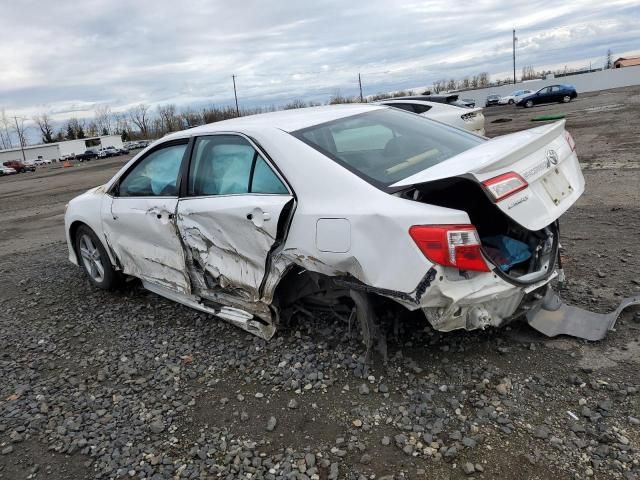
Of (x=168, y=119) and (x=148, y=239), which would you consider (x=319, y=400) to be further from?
(x=168, y=119)

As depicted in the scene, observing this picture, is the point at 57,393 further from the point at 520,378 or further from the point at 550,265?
the point at 550,265

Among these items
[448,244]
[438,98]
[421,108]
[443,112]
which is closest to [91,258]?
[448,244]

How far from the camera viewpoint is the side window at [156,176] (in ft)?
13.1

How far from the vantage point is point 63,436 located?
2879 millimetres

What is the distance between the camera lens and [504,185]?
2.58 metres

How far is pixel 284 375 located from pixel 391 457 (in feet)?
3.21

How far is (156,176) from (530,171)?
2929mm

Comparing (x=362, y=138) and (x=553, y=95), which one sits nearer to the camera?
(x=362, y=138)

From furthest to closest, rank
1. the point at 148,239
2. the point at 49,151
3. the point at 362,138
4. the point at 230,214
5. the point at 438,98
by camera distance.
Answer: the point at 49,151, the point at 438,98, the point at 148,239, the point at 362,138, the point at 230,214

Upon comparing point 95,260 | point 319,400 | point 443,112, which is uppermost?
point 443,112

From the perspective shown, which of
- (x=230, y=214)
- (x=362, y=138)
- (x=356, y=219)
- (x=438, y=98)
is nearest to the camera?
(x=356, y=219)

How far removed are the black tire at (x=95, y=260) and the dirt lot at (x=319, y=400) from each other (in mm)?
636

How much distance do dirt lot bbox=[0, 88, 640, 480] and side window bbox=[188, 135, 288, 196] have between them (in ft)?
3.56

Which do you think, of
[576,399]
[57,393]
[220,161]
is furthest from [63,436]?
[576,399]
